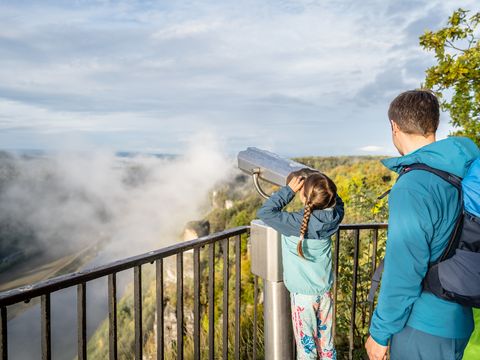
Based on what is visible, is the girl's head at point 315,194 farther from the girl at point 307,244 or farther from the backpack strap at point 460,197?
the backpack strap at point 460,197

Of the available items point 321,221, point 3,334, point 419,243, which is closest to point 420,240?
point 419,243

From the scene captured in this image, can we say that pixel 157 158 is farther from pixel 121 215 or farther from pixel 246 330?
pixel 246 330

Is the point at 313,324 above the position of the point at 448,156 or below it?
below

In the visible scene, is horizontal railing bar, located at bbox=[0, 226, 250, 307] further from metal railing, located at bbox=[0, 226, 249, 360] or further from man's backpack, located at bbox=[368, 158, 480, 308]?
man's backpack, located at bbox=[368, 158, 480, 308]

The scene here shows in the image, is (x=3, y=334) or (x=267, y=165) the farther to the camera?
(x=267, y=165)

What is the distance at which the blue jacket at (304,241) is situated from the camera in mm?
1889

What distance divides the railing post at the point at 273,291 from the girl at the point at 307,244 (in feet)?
0.16

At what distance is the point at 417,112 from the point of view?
130cm

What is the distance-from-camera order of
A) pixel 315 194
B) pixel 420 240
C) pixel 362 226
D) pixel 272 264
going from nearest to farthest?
pixel 420 240
pixel 315 194
pixel 272 264
pixel 362 226

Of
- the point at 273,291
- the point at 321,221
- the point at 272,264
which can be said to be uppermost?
the point at 321,221

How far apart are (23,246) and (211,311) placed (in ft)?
152

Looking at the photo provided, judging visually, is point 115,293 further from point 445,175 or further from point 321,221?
point 445,175

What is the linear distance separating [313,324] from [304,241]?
0.44m

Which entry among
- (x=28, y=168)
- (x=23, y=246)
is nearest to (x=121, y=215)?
(x=28, y=168)
